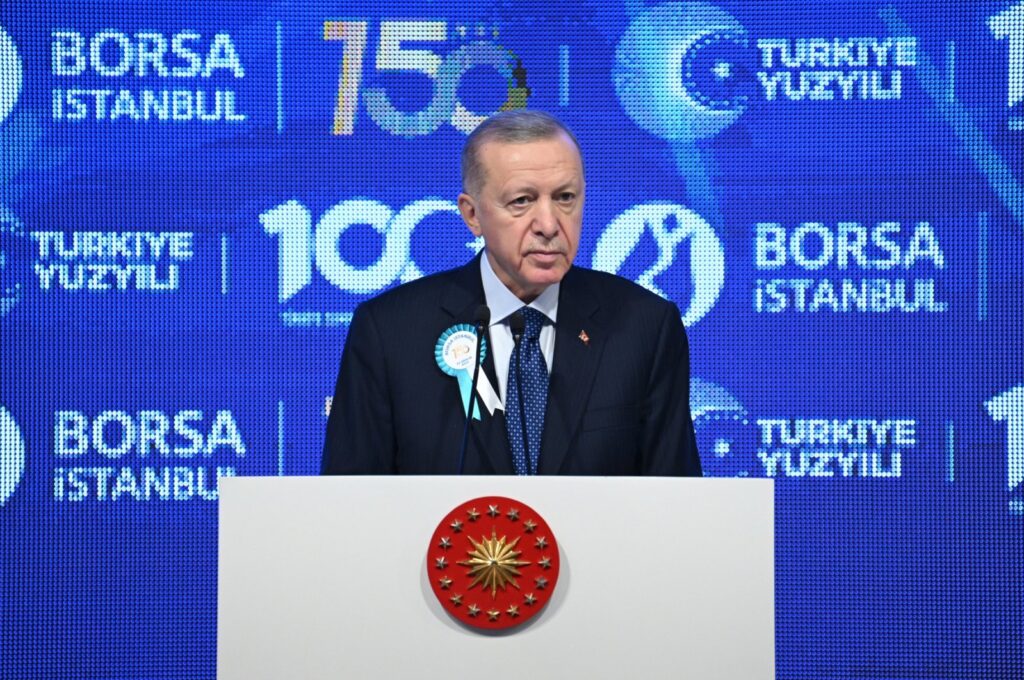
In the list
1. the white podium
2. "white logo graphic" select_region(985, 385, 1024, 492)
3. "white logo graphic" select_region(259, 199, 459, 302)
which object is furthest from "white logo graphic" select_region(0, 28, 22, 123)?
"white logo graphic" select_region(985, 385, 1024, 492)

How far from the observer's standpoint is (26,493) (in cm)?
375

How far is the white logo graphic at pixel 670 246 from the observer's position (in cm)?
374

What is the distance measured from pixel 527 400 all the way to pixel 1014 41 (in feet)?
7.77

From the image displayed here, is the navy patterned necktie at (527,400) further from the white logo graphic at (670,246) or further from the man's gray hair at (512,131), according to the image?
the white logo graphic at (670,246)

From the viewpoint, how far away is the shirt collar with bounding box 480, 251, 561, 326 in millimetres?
2268

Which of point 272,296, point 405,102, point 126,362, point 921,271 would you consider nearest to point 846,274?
point 921,271

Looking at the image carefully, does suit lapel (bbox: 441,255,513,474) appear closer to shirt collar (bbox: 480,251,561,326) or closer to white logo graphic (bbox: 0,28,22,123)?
shirt collar (bbox: 480,251,561,326)

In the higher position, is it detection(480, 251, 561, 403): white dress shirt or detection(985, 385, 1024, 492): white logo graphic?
detection(480, 251, 561, 403): white dress shirt

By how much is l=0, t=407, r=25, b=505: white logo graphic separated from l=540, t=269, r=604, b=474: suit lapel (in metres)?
2.13

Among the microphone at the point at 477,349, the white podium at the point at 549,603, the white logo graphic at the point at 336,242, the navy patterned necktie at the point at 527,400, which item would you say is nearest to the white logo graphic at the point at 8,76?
the white logo graphic at the point at 336,242

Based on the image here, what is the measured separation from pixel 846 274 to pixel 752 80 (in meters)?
0.64

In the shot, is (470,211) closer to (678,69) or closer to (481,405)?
(481,405)

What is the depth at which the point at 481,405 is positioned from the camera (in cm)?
207

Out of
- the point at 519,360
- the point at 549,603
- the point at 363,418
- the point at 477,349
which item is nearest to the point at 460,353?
the point at 477,349
